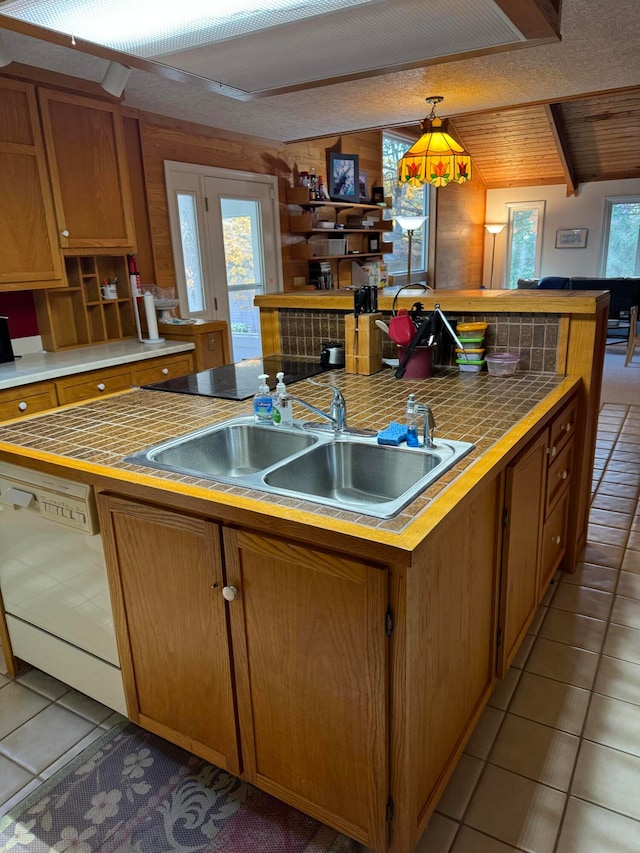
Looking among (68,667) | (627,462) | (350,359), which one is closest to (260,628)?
(68,667)

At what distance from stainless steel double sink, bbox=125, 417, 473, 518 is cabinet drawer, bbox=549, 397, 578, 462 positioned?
630 millimetres

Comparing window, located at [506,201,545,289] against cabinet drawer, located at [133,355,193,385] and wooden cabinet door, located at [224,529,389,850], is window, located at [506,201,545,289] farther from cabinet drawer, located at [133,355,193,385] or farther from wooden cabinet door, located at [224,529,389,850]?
wooden cabinet door, located at [224,529,389,850]

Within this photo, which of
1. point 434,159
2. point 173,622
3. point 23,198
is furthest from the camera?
point 434,159

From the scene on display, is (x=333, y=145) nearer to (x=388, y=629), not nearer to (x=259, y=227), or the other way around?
(x=259, y=227)

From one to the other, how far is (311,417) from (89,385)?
1.79m

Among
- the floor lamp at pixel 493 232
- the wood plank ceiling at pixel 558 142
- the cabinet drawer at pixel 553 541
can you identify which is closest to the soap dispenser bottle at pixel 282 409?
the cabinet drawer at pixel 553 541

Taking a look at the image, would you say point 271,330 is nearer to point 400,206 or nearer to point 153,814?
point 153,814

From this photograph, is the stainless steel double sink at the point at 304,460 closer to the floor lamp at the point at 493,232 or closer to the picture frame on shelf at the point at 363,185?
the picture frame on shelf at the point at 363,185

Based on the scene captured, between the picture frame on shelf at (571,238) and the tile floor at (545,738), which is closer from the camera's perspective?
the tile floor at (545,738)

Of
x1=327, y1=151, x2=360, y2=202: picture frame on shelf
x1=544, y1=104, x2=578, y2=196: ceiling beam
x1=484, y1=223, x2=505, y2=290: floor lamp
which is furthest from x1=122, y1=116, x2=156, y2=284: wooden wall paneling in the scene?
x1=484, y1=223, x2=505, y2=290: floor lamp

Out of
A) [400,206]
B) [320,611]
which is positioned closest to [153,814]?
[320,611]

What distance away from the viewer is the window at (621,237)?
936 cm

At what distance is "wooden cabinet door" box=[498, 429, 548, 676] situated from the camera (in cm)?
169

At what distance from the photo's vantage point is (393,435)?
1.58 metres
